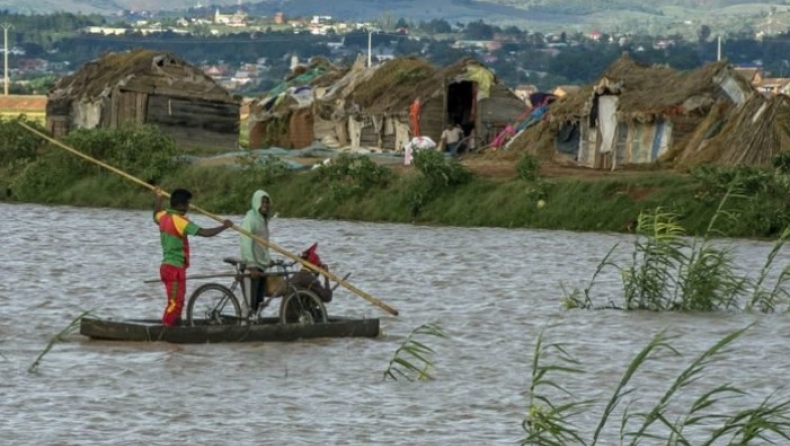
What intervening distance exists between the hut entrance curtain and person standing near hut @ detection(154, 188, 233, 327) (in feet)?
69.6

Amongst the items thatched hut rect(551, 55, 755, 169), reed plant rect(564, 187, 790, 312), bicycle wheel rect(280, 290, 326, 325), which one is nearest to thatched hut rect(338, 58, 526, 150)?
thatched hut rect(551, 55, 755, 169)

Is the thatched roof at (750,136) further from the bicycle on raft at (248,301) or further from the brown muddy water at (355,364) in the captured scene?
the bicycle on raft at (248,301)

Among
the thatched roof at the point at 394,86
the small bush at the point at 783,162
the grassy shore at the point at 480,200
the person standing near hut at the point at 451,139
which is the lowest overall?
the grassy shore at the point at 480,200

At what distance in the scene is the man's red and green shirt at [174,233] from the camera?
55.6 feet

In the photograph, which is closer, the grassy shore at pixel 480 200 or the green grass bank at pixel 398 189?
the green grass bank at pixel 398 189

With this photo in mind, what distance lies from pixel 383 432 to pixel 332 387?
72.5 inches

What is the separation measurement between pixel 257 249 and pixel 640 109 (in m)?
20.2

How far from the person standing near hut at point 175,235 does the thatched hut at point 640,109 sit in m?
20.0

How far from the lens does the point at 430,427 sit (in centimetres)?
1436

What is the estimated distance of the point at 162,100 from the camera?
1797 inches

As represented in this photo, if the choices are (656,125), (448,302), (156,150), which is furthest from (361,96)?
(448,302)

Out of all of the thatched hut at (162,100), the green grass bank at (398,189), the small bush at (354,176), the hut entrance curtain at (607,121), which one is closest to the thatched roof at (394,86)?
the thatched hut at (162,100)

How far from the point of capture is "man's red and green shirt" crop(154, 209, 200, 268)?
16.9 metres

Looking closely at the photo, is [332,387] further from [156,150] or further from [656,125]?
[156,150]
